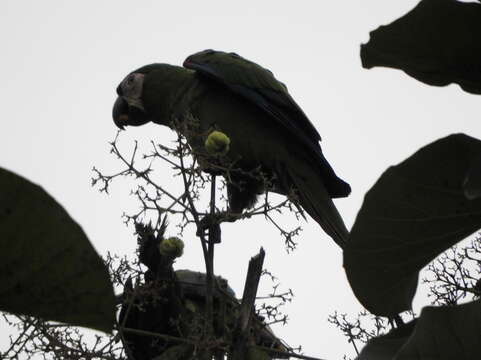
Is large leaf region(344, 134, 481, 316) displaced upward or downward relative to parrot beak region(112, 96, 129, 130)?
downward

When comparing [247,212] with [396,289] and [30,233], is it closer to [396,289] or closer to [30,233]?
[396,289]

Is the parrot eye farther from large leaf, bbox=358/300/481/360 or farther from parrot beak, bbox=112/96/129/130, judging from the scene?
large leaf, bbox=358/300/481/360

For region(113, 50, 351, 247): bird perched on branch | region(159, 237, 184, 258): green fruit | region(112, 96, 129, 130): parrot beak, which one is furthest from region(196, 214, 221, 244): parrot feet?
region(112, 96, 129, 130): parrot beak

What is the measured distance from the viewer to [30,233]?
2.29 ft

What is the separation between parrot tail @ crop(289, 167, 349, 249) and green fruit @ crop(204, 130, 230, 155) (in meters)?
1.49

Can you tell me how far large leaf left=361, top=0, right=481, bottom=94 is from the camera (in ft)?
3.25

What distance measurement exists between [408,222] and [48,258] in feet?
2.07

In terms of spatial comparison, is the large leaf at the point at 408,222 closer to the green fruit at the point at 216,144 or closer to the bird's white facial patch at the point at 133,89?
the green fruit at the point at 216,144

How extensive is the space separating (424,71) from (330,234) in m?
2.01

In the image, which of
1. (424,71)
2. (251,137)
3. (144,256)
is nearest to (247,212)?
(144,256)

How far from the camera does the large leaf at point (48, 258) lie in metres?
0.69

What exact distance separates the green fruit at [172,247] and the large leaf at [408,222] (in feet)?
1.81

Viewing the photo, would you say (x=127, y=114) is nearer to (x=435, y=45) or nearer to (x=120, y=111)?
(x=120, y=111)

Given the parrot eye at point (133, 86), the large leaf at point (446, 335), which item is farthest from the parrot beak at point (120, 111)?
the large leaf at point (446, 335)
